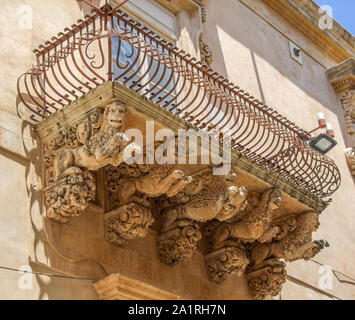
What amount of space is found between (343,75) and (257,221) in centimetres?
547

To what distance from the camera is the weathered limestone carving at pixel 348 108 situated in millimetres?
12688

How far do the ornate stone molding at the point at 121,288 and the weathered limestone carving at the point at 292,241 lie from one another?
1979 mm

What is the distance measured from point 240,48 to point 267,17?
1403 millimetres

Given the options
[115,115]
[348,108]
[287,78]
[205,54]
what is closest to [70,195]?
[115,115]

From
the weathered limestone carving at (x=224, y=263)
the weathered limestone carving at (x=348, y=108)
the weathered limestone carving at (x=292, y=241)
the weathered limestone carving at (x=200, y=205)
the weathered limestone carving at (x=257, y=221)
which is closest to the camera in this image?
the weathered limestone carving at (x=200, y=205)

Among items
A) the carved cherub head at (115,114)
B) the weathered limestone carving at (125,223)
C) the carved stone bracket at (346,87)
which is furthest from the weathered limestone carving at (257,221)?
the carved stone bracket at (346,87)

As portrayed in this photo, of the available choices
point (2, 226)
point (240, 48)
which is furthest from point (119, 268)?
point (240, 48)

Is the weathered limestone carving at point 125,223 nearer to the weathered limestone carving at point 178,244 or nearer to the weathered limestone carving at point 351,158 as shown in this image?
the weathered limestone carving at point 178,244

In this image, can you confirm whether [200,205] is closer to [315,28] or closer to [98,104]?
[98,104]

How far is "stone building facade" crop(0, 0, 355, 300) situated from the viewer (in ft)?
21.8

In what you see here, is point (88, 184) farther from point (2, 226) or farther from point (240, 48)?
point (240, 48)

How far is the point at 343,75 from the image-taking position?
12.8m
